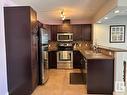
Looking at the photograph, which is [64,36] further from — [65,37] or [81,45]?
[81,45]

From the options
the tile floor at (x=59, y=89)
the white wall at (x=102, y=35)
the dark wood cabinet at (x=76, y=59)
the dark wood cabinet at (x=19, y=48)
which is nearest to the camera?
the dark wood cabinet at (x=19, y=48)

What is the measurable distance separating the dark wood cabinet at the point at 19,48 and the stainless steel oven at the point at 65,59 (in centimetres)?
379

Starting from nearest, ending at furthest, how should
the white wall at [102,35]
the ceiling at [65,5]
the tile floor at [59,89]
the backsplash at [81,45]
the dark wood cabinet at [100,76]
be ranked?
1. the dark wood cabinet at [100,76]
2. the tile floor at [59,89]
3. the ceiling at [65,5]
4. the white wall at [102,35]
5. the backsplash at [81,45]

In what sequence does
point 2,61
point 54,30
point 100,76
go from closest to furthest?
point 2,61 < point 100,76 < point 54,30

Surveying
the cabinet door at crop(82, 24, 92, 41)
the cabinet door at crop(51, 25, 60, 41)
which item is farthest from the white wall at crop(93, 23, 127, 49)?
the cabinet door at crop(51, 25, 60, 41)

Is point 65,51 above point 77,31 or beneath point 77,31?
beneath

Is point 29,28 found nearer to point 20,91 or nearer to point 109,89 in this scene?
point 20,91

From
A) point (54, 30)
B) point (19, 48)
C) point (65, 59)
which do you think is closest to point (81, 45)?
point (65, 59)

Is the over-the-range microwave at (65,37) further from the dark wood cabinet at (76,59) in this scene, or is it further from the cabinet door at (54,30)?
the dark wood cabinet at (76,59)

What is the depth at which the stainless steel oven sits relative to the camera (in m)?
7.84

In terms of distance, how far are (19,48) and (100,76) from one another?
220 centimetres

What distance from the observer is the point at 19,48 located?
4.05 metres

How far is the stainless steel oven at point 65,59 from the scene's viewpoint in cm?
784

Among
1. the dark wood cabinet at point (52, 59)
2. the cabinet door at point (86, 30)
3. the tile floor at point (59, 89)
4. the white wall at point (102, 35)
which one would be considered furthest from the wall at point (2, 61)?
the cabinet door at point (86, 30)
